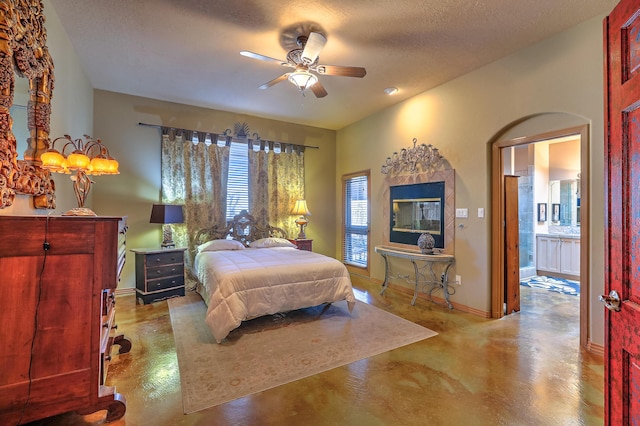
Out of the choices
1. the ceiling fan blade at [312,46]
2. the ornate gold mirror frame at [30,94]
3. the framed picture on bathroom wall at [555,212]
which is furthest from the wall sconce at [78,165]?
the framed picture on bathroom wall at [555,212]

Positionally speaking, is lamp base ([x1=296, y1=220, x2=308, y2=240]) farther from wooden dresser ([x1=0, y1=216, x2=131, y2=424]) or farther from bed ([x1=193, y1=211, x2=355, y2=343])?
wooden dresser ([x1=0, y1=216, x2=131, y2=424])

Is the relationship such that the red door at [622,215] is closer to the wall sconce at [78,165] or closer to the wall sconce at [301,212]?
the wall sconce at [78,165]

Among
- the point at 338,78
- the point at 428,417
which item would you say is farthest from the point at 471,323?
the point at 338,78

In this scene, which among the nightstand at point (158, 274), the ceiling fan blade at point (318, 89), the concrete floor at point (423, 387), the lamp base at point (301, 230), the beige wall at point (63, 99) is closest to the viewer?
the concrete floor at point (423, 387)

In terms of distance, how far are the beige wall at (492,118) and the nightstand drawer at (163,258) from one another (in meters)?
3.35

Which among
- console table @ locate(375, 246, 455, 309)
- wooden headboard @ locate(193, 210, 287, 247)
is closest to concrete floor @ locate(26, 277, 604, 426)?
console table @ locate(375, 246, 455, 309)

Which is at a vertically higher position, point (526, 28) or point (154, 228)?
point (526, 28)

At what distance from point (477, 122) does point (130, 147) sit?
5043mm

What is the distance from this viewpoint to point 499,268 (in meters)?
3.54

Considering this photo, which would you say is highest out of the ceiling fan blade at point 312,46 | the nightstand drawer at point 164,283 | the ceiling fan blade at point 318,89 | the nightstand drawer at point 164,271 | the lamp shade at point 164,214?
the ceiling fan blade at point 312,46

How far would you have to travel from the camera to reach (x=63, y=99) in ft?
9.26

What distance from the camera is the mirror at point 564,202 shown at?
5.84m

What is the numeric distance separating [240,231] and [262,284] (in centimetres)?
235

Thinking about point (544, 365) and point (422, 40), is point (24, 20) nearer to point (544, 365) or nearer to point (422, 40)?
point (422, 40)
